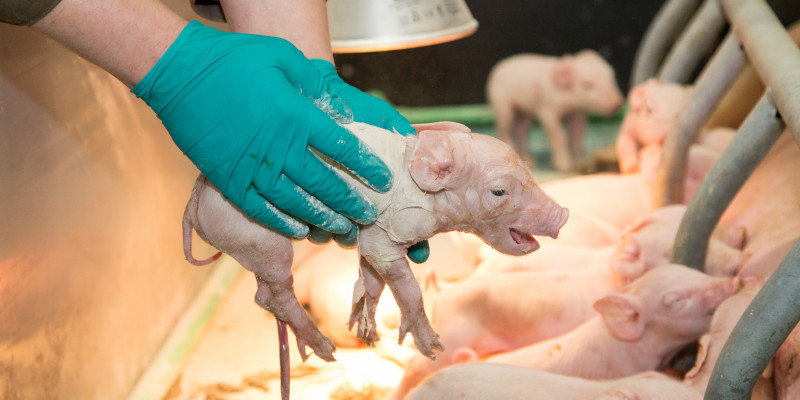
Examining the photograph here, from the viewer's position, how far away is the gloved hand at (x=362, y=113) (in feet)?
4.34

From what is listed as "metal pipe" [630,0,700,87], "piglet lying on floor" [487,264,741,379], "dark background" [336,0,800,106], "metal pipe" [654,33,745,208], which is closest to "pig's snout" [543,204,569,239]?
"piglet lying on floor" [487,264,741,379]

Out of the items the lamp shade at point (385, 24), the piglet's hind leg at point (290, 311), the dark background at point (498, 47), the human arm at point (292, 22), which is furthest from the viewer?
the dark background at point (498, 47)

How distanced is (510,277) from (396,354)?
453 millimetres

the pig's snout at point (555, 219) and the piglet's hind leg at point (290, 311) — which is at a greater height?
the pig's snout at point (555, 219)

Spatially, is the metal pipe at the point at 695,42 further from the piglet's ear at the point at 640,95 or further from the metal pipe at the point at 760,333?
the metal pipe at the point at 760,333

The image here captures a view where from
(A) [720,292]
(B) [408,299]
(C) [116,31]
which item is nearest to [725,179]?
(A) [720,292]

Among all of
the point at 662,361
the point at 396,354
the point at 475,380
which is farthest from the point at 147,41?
the point at 662,361

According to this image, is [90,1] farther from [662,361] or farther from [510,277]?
[662,361]

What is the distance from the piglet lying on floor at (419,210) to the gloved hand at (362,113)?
0.06 m

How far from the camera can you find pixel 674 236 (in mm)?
2199

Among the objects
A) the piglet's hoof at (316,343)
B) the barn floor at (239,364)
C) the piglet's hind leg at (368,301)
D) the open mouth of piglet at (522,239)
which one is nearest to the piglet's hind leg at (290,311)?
the piglet's hoof at (316,343)

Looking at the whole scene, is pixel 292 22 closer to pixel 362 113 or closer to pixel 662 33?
pixel 362 113

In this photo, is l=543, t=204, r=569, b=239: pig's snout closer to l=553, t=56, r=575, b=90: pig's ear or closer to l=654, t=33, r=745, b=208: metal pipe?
l=654, t=33, r=745, b=208: metal pipe

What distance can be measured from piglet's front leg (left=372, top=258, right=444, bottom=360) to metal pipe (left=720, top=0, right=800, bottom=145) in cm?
74
